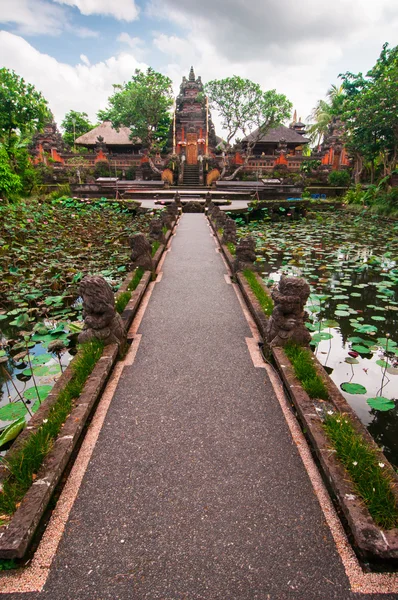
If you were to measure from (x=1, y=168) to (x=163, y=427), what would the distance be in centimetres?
1717

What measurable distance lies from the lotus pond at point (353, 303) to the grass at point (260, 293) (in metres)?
0.57

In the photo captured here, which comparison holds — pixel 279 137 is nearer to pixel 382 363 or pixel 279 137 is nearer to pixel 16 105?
pixel 16 105

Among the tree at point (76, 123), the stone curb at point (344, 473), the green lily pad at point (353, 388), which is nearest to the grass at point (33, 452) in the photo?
the stone curb at point (344, 473)

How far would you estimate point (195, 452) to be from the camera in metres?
2.53

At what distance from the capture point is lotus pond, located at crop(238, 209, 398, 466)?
135 inches

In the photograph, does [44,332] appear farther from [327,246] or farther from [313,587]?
[327,246]

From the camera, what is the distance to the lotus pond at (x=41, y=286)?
3.55m

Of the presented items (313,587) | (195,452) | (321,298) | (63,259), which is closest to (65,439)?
(195,452)

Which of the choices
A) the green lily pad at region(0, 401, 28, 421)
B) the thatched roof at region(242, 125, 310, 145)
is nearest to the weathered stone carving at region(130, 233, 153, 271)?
the green lily pad at region(0, 401, 28, 421)

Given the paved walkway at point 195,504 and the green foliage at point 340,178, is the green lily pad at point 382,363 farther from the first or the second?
the green foliage at point 340,178

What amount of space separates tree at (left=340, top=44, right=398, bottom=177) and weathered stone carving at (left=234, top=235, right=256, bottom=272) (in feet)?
46.0

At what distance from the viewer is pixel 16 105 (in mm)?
22906

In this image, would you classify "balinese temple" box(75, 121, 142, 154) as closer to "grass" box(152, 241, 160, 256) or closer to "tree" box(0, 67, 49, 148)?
"tree" box(0, 67, 49, 148)

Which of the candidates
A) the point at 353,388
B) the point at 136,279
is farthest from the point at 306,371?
the point at 136,279
